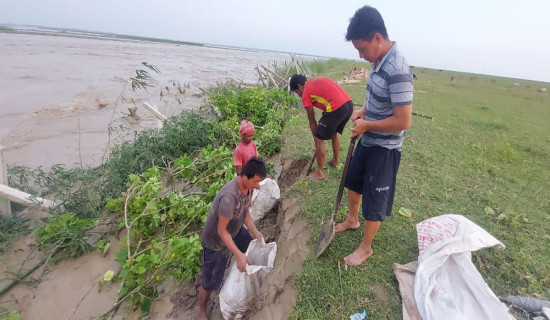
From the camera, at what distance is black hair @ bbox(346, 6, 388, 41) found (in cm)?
176

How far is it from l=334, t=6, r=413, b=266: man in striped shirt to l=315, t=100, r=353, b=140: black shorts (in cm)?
132

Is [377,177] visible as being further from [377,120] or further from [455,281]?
[455,281]

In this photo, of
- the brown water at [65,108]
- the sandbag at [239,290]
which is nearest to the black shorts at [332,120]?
the sandbag at [239,290]

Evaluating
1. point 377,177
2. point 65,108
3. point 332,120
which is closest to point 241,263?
point 377,177

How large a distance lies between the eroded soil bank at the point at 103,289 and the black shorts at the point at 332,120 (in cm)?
101

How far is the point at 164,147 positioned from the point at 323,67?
18889 mm

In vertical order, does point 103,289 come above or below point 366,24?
below

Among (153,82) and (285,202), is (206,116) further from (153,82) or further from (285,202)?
(153,82)

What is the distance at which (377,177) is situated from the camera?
2057 mm

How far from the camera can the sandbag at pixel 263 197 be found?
3.49m

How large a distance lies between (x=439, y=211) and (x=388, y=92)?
80.6 inches

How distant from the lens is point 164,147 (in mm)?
5086

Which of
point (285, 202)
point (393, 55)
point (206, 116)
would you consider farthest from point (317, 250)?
point (206, 116)

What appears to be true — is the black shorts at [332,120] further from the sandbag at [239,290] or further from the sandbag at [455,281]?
the sandbag at [239,290]
